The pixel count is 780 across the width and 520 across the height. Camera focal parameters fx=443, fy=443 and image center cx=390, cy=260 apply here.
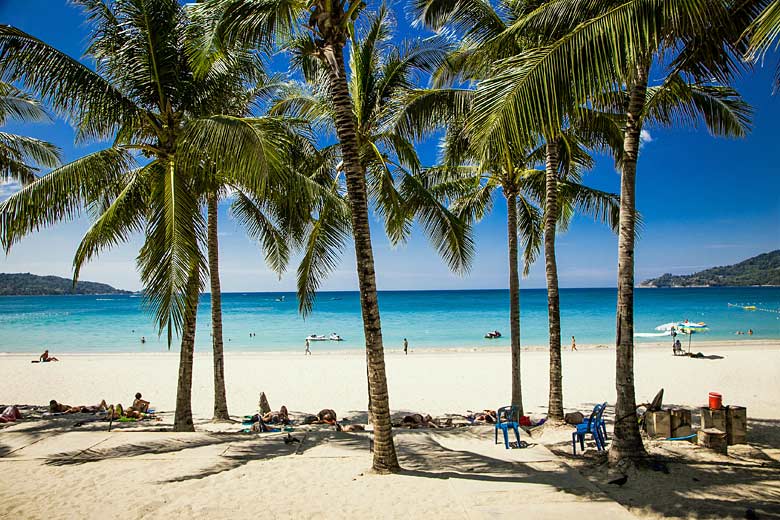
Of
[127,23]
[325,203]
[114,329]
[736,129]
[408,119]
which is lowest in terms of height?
[114,329]

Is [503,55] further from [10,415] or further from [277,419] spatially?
[10,415]

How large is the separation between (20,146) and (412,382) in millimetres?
15120

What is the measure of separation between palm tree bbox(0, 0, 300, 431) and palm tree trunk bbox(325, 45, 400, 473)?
1040mm

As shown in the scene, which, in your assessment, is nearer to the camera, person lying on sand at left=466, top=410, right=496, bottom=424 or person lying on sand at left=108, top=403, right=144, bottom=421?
person lying on sand at left=466, top=410, right=496, bottom=424

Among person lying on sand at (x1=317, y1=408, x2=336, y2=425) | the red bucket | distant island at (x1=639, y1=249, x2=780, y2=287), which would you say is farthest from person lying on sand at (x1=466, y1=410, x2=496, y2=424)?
distant island at (x1=639, y1=249, x2=780, y2=287)

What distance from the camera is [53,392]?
16453 millimetres

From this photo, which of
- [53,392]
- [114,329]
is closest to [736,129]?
[53,392]

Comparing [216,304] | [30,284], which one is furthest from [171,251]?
[30,284]

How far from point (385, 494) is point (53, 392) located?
16748 mm

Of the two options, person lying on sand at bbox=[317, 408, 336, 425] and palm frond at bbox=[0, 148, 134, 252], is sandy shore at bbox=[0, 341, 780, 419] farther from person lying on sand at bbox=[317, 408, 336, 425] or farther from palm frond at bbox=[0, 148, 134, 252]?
palm frond at bbox=[0, 148, 134, 252]

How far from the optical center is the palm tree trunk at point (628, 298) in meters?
6.30

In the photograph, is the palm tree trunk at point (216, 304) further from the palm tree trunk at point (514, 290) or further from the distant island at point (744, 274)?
the distant island at point (744, 274)

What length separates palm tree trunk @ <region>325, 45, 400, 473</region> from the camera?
612cm

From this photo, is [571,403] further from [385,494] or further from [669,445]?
[385,494]
